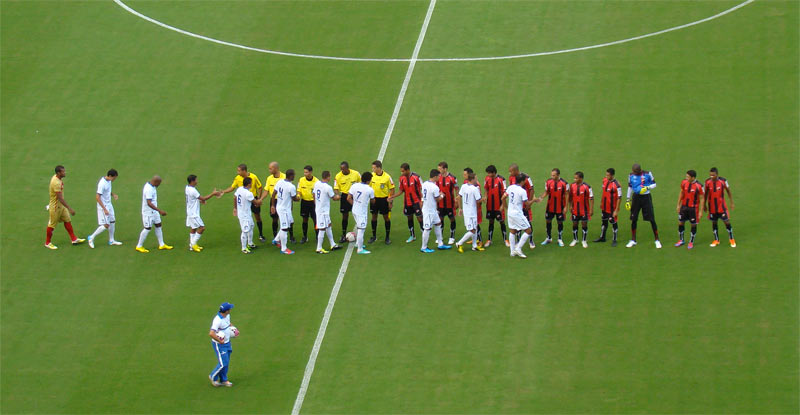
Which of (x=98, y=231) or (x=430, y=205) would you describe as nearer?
(x=430, y=205)

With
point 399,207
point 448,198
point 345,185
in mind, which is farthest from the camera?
point 399,207

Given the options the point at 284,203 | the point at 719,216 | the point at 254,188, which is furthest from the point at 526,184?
the point at 254,188

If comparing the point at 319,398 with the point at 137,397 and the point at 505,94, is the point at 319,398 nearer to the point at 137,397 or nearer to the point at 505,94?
the point at 137,397

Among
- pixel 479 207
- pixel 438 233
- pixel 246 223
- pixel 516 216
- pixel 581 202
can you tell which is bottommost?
pixel 438 233

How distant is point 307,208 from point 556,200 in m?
5.63

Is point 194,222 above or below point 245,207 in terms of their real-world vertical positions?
below

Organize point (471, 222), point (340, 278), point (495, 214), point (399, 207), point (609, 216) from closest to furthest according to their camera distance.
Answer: point (340, 278)
point (471, 222)
point (609, 216)
point (495, 214)
point (399, 207)

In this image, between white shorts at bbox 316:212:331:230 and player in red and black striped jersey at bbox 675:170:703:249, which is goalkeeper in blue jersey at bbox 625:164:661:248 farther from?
white shorts at bbox 316:212:331:230

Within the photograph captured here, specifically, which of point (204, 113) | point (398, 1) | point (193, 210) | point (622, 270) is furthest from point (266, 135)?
point (622, 270)

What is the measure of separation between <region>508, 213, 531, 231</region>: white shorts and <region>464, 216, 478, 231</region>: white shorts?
0.77 m

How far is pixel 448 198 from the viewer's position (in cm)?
2569

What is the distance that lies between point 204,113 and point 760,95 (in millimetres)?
15260

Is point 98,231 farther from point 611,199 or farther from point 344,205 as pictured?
point 611,199

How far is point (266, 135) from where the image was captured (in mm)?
30516
